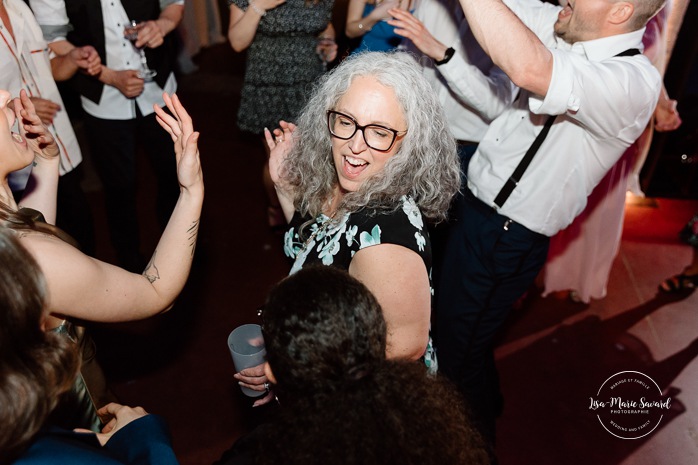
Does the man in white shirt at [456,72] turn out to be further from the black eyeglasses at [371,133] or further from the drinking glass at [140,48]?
the drinking glass at [140,48]

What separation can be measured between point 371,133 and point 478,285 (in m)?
0.88

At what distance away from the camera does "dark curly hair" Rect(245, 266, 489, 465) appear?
90cm

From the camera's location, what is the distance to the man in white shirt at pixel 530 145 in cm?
166

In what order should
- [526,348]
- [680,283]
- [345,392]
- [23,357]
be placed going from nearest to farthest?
[345,392] < [23,357] < [526,348] < [680,283]

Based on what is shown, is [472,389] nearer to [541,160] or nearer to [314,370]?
[541,160]

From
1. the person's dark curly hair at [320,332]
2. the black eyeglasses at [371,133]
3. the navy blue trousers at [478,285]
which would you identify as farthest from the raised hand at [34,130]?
the navy blue trousers at [478,285]

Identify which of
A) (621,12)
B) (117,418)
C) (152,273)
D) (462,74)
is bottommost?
(117,418)

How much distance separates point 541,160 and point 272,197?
6.28 ft

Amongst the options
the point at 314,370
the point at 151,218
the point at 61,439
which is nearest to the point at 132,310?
the point at 61,439

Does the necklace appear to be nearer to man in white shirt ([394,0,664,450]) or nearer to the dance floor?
man in white shirt ([394,0,664,450])

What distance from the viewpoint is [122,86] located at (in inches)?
105

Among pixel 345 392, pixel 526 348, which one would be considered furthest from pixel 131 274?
pixel 526 348

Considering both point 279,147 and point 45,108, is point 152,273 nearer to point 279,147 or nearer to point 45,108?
point 279,147

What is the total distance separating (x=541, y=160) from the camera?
1.96 meters
